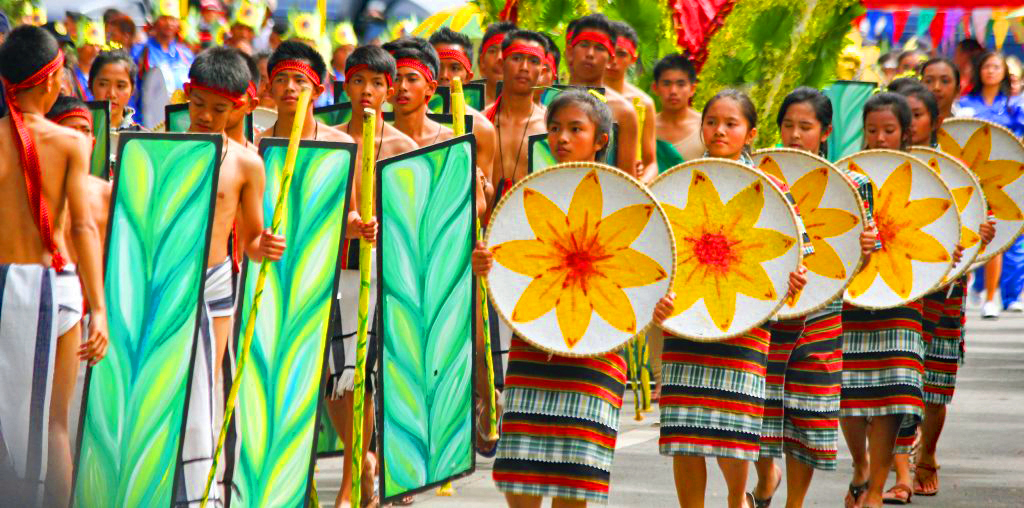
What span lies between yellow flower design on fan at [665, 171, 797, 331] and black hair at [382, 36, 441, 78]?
2.05 meters

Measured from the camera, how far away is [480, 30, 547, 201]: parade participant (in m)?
8.09

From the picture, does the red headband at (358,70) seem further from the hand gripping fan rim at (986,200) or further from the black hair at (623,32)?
the hand gripping fan rim at (986,200)

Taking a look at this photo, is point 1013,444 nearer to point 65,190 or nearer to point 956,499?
point 956,499

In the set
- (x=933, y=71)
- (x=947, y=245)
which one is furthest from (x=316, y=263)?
(x=933, y=71)

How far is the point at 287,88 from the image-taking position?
6.89 metres

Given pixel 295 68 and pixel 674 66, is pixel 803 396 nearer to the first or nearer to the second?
pixel 295 68

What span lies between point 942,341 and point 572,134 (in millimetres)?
3128

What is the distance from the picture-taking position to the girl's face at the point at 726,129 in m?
6.14

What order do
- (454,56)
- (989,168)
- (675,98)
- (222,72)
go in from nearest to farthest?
(222,72), (989,168), (454,56), (675,98)

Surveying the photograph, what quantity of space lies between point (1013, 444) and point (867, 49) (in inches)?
480

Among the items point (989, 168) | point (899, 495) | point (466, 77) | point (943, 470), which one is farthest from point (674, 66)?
point (899, 495)

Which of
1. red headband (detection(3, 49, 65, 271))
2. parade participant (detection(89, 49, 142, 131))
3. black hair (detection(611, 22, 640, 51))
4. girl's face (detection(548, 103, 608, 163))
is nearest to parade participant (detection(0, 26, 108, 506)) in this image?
red headband (detection(3, 49, 65, 271))

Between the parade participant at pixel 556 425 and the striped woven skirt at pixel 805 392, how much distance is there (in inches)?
41.5

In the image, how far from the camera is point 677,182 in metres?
5.85
